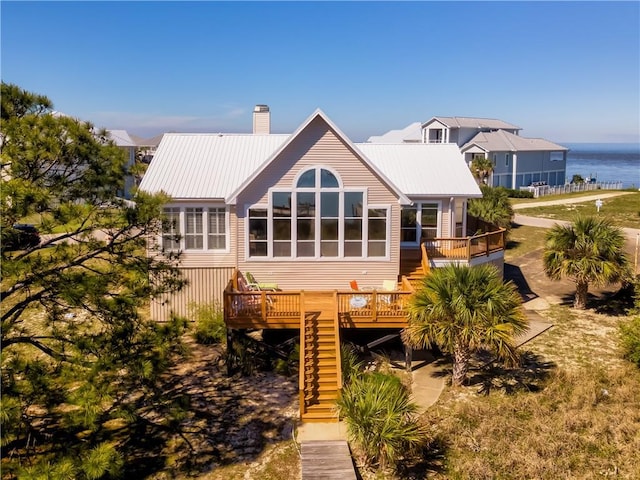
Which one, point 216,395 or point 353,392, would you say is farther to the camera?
point 216,395

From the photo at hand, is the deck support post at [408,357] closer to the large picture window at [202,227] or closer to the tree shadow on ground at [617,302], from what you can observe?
the large picture window at [202,227]

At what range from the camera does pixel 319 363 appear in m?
15.1

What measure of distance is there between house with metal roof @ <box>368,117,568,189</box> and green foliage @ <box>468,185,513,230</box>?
2405 cm

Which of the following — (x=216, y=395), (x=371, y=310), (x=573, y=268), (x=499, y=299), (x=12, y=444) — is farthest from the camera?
(x=573, y=268)

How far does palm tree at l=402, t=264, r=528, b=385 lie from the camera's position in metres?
14.1

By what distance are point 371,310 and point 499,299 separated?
12.9 feet

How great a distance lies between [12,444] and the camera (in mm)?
12016

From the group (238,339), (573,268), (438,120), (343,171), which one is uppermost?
(438,120)

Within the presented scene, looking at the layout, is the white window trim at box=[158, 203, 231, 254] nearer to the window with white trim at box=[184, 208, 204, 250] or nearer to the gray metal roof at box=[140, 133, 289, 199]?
the window with white trim at box=[184, 208, 204, 250]

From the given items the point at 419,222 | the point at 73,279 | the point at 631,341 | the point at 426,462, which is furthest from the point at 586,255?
the point at 73,279

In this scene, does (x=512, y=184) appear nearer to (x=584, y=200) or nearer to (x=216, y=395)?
(x=584, y=200)

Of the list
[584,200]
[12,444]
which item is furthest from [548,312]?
[584,200]

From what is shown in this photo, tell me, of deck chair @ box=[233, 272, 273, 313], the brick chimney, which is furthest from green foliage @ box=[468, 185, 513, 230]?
deck chair @ box=[233, 272, 273, 313]

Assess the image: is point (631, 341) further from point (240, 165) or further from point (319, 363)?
point (240, 165)
